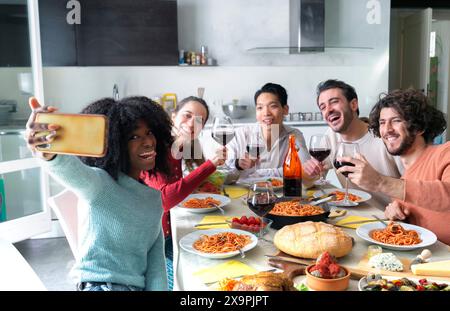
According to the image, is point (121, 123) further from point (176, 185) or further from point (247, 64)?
point (247, 64)

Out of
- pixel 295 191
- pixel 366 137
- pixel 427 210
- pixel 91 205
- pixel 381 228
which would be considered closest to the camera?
pixel 91 205

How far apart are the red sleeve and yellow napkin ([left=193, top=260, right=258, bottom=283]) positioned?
0.54 metres

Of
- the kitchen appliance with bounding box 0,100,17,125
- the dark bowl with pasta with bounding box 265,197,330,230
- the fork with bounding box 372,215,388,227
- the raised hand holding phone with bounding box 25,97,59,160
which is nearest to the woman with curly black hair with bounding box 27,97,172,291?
the raised hand holding phone with bounding box 25,97,59,160

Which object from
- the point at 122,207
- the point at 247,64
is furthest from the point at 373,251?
the point at 247,64

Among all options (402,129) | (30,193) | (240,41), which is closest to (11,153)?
(30,193)

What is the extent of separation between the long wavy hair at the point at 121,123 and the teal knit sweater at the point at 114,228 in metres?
0.04

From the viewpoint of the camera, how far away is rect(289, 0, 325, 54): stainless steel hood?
4.37 m

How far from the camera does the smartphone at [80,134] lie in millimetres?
791

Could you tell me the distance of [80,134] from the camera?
0.81 meters

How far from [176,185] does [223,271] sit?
24.0 inches

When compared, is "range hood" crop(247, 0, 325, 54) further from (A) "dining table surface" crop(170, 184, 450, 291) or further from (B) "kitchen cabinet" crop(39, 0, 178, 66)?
(A) "dining table surface" crop(170, 184, 450, 291)
